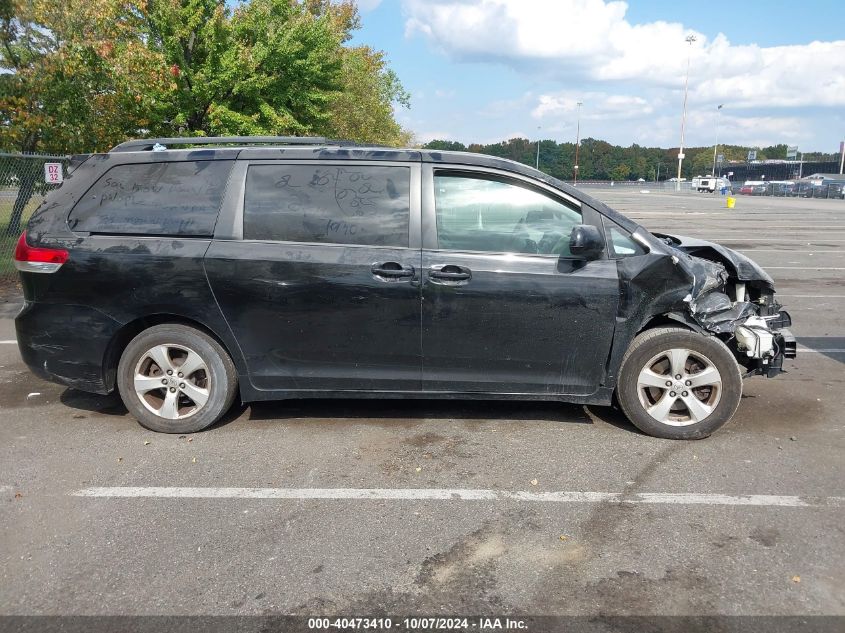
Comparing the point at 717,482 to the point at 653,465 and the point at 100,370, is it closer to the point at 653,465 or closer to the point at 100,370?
the point at 653,465

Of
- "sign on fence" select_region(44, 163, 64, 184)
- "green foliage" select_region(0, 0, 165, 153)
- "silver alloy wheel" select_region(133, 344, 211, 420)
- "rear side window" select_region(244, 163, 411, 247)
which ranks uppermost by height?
"green foliage" select_region(0, 0, 165, 153)

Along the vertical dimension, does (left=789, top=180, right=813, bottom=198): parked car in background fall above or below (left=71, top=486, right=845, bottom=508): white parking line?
above

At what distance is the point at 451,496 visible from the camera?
3660 mm

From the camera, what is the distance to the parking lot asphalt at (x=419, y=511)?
2.82 m

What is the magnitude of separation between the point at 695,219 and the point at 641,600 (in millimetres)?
26544

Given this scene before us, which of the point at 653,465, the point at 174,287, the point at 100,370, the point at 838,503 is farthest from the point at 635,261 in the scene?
the point at 100,370

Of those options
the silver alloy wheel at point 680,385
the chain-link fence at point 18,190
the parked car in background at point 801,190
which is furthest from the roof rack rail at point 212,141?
the parked car in background at point 801,190

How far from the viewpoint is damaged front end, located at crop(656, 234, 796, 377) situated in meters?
4.43

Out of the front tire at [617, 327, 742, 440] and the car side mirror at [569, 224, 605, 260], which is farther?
the front tire at [617, 327, 742, 440]

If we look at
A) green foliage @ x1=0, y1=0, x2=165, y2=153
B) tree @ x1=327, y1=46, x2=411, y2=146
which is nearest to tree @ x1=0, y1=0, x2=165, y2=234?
green foliage @ x1=0, y1=0, x2=165, y2=153

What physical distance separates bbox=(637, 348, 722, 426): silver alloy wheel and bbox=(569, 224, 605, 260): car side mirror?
800 mm

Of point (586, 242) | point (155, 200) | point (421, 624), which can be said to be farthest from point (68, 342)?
point (586, 242)

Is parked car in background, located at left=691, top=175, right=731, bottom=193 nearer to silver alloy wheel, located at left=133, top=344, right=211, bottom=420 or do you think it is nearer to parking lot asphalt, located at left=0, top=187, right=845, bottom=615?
parking lot asphalt, located at left=0, top=187, right=845, bottom=615

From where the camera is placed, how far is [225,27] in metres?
17.2
